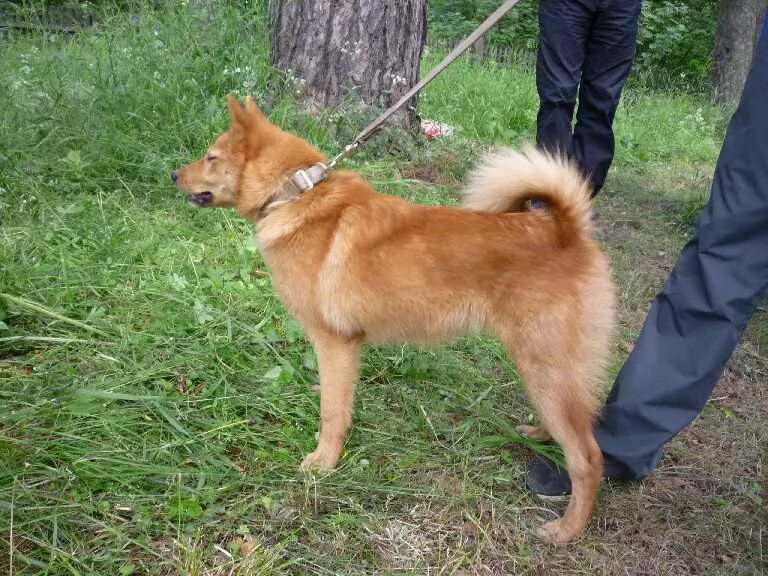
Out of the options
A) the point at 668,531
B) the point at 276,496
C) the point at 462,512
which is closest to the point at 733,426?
the point at 668,531

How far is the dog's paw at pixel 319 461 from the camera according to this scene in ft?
7.22

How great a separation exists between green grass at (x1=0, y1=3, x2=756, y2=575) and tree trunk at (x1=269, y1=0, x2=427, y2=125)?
0.71ft

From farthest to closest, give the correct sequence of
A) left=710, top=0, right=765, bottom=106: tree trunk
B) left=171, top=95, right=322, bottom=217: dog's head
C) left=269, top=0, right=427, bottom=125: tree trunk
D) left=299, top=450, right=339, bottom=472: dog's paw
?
1. left=710, top=0, right=765, bottom=106: tree trunk
2. left=269, top=0, right=427, bottom=125: tree trunk
3. left=171, top=95, right=322, bottom=217: dog's head
4. left=299, top=450, right=339, bottom=472: dog's paw

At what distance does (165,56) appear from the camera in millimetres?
4434

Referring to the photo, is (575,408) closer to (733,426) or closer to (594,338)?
(594,338)

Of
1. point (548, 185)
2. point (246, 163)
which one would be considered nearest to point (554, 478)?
point (548, 185)

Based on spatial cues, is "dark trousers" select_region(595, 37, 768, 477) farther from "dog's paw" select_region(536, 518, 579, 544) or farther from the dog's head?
the dog's head

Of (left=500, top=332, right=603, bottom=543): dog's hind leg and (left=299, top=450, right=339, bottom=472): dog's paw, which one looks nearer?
(left=500, top=332, right=603, bottom=543): dog's hind leg

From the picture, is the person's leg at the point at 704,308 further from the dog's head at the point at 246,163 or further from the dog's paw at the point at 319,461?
the dog's head at the point at 246,163

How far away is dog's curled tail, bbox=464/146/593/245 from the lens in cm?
204

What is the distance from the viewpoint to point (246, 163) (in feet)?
7.68

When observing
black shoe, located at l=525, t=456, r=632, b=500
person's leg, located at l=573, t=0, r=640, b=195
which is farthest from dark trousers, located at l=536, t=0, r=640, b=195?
black shoe, located at l=525, t=456, r=632, b=500

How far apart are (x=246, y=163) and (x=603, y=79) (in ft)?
9.09

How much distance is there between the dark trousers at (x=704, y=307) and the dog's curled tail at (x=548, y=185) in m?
0.36
